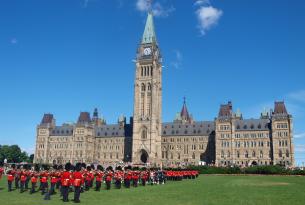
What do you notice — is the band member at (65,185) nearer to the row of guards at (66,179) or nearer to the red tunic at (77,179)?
the row of guards at (66,179)

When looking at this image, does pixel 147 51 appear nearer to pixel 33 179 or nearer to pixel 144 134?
pixel 144 134

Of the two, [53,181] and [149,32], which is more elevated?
[149,32]

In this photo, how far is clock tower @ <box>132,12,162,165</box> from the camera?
121312mm

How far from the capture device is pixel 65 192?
23.6 meters

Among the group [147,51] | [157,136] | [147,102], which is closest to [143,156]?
[157,136]

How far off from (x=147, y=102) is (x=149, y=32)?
24.8 meters

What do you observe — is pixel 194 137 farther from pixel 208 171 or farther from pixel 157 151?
pixel 208 171

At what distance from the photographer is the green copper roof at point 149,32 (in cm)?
13012

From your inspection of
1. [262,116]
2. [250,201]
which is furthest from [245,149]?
[250,201]

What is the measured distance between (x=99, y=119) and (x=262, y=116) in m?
63.8

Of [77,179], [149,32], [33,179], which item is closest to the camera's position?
[77,179]

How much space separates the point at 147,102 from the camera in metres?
125

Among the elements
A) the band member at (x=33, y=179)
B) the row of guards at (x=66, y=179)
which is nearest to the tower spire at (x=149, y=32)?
the row of guards at (x=66, y=179)

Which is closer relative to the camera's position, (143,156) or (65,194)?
(65,194)
